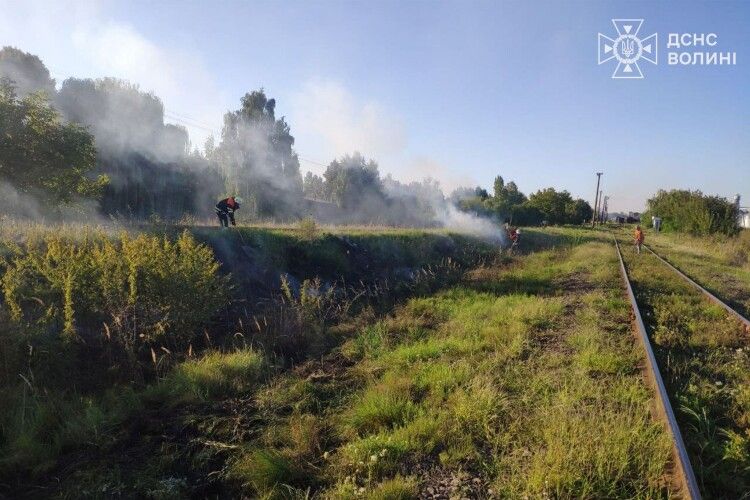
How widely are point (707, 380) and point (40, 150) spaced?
63.1ft

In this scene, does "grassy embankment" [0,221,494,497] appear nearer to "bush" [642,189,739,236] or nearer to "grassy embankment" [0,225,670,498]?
"grassy embankment" [0,225,670,498]

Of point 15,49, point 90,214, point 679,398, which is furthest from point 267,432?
point 15,49

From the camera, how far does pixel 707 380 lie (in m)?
4.51

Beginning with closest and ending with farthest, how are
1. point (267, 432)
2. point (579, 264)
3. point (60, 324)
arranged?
point (267, 432) → point (60, 324) → point (579, 264)

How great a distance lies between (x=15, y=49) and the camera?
3356 cm

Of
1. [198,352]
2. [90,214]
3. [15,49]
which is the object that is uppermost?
[15,49]

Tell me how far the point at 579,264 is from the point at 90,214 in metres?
21.0

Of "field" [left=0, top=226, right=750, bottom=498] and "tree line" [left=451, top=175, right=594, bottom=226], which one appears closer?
"field" [left=0, top=226, right=750, bottom=498]

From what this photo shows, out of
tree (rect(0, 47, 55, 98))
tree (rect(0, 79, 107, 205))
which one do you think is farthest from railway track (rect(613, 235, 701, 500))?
tree (rect(0, 47, 55, 98))

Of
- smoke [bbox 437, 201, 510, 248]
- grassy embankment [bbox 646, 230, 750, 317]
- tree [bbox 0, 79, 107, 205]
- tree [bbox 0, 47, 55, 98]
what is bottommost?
grassy embankment [bbox 646, 230, 750, 317]

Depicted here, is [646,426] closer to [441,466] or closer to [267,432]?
[441,466]

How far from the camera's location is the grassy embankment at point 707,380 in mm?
3113

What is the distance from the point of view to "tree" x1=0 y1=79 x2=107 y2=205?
47.2 feet

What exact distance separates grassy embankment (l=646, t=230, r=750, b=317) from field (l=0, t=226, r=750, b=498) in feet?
3.81
